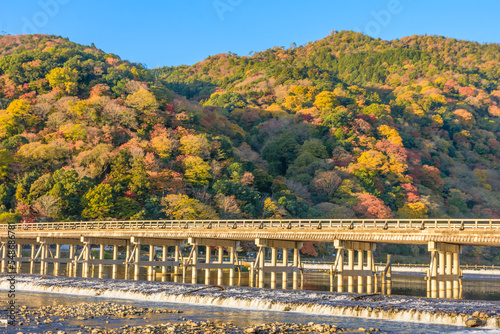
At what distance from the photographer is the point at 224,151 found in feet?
313

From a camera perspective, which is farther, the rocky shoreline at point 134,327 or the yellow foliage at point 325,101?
the yellow foliage at point 325,101

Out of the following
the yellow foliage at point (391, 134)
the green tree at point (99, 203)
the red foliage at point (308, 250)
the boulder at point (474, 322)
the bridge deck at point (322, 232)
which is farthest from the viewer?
the yellow foliage at point (391, 134)

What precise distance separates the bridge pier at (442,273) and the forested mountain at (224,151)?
41.4 meters

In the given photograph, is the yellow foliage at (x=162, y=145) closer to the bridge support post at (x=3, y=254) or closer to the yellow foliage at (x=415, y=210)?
the bridge support post at (x=3, y=254)

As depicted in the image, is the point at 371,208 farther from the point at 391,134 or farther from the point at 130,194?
the point at 130,194

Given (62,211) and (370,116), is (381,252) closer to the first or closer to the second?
(370,116)

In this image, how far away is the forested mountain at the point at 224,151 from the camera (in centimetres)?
8188

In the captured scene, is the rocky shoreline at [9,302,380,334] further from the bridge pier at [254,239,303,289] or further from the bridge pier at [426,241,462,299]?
the bridge pier at [254,239,303,289]

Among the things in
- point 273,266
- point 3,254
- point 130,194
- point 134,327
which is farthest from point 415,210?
point 134,327

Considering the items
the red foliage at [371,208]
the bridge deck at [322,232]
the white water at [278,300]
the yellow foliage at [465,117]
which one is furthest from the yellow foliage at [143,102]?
the yellow foliage at [465,117]

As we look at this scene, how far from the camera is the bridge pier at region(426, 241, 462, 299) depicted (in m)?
37.4

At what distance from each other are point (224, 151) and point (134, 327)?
2795 inches

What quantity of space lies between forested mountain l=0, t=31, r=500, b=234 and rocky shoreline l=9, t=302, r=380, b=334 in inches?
1790

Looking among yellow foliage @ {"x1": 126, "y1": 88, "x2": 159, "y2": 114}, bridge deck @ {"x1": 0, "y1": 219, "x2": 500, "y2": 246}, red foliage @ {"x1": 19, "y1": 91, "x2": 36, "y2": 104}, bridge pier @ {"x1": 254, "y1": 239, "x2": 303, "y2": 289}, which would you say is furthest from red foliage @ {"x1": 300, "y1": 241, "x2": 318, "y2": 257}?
red foliage @ {"x1": 19, "y1": 91, "x2": 36, "y2": 104}
